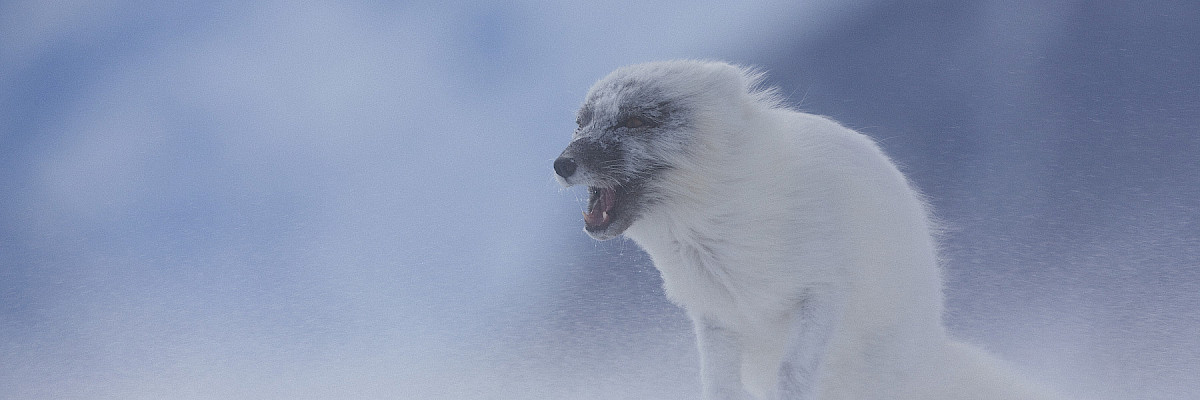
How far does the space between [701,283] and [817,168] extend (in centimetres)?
74

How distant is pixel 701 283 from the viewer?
4.77m

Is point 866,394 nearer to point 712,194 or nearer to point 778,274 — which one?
point 778,274

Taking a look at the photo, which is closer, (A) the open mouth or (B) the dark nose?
(B) the dark nose

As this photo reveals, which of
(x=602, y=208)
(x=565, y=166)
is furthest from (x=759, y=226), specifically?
(x=565, y=166)

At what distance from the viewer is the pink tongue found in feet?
15.0

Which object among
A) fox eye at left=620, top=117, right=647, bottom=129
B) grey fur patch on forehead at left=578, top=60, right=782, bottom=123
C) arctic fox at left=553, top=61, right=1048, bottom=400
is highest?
grey fur patch on forehead at left=578, top=60, right=782, bottom=123

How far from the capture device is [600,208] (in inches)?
182

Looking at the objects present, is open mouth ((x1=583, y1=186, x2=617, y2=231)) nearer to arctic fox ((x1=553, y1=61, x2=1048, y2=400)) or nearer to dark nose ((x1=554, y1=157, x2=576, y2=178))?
arctic fox ((x1=553, y1=61, x2=1048, y2=400))

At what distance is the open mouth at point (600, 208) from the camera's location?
180 inches

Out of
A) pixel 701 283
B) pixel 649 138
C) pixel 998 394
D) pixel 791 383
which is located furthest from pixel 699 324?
pixel 998 394

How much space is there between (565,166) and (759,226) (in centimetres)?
89

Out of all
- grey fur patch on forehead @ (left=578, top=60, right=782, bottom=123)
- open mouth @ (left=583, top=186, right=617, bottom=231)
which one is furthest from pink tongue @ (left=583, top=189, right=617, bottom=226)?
grey fur patch on forehead @ (left=578, top=60, right=782, bottom=123)

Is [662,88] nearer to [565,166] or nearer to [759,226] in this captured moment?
[565,166]

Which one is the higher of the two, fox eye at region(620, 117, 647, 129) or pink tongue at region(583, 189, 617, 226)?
fox eye at region(620, 117, 647, 129)
